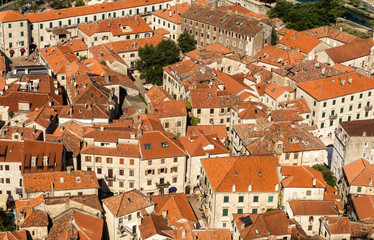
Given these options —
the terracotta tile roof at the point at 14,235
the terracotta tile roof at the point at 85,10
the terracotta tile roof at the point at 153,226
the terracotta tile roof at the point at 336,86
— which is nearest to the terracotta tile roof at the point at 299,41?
the terracotta tile roof at the point at 336,86

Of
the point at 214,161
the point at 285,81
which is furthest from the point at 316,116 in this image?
the point at 214,161

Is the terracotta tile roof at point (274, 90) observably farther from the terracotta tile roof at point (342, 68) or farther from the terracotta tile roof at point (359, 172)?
the terracotta tile roof at point (359, 172)

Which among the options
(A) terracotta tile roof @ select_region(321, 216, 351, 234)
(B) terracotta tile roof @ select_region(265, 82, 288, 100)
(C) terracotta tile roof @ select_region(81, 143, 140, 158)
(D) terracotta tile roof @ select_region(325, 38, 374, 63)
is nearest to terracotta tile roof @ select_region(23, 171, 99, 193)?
(C) terracotta tile roof @ select_region(81, 143, 140, 158)

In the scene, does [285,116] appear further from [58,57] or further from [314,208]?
[58,57]

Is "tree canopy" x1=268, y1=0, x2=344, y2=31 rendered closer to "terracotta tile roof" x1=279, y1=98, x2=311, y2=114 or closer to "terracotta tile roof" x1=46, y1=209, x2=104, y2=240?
"terracotta tile roof" x1=279, y1=98, x2=311, y2=114

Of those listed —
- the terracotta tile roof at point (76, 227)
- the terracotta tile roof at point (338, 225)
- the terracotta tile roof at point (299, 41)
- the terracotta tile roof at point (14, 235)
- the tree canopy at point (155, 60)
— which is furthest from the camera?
the terracotta tile roof at point (299, 41)

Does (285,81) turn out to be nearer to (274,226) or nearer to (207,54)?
(207,54)
